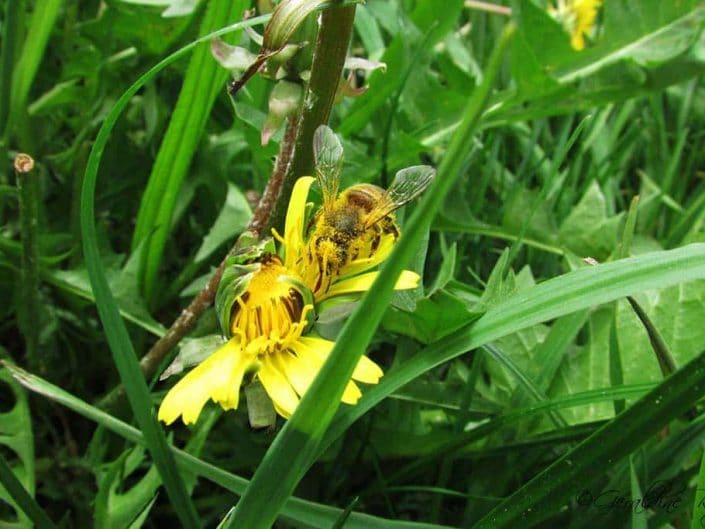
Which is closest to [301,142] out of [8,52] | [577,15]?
[8,52]

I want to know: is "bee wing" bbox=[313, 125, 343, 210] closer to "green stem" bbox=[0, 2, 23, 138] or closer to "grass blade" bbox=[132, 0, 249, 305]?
"grass blade" bbox=[132, 0, 249, 305]

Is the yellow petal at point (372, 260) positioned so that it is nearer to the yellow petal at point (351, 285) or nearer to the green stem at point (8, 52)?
the yellow petal at point (351, 285)

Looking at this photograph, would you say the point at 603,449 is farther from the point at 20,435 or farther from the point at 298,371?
the point at 20,435

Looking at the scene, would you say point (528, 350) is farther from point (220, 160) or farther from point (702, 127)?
point (702, 127)

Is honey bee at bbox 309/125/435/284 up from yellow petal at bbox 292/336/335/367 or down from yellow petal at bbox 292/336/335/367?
up

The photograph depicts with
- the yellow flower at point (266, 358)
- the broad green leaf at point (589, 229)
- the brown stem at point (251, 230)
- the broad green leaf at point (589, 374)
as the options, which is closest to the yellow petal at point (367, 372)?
the yellow flower at point (266, 358)

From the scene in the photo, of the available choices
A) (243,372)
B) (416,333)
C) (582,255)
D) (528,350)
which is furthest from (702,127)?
(243,372)

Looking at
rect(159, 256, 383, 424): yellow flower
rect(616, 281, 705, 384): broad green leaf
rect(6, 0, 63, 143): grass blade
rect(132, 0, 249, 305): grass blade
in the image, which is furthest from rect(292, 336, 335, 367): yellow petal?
rect(6, 0, 63, 143): grass blade
